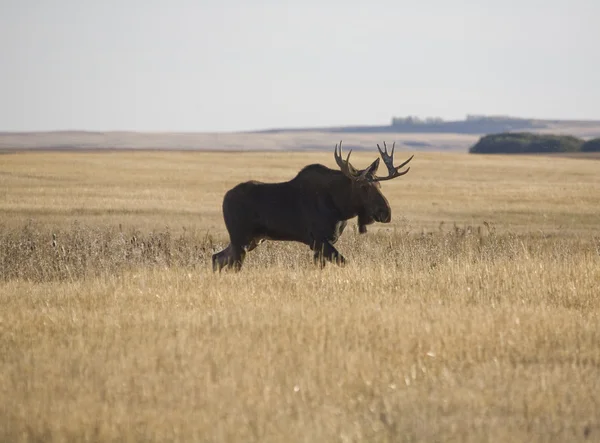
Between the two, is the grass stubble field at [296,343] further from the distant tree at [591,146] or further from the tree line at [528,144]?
the tree line at [528,144]

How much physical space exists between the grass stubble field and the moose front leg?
1.01 feet

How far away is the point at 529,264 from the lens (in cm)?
1363

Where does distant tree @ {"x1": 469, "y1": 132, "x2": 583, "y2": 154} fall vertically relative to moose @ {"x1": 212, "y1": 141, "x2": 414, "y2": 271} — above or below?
below

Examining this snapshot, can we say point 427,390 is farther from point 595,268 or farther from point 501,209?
point 501,209

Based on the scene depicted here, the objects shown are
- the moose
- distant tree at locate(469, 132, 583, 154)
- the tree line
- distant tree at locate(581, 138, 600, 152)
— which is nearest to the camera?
the moose

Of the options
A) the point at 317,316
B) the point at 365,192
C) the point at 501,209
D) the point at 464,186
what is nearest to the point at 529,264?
the point at 365,192

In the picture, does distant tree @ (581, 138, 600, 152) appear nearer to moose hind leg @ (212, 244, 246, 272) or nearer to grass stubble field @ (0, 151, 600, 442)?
grass stubble field @ (0, 151, 600, 442)

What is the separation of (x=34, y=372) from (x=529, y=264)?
25.0 feet

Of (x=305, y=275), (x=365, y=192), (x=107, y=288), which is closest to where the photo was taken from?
(x=107, y=288)

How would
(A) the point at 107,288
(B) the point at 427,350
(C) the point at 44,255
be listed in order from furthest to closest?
(C) the point at 44,255 → (A) the point at 107,288 → (B) the point at 427,350

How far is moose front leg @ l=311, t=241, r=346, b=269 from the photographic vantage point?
14.2m

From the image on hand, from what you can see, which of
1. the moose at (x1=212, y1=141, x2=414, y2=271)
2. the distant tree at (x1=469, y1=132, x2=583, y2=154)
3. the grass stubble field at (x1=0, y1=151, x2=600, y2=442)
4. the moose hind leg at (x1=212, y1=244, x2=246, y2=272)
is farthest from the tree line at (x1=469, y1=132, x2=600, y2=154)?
the moose hind leg at (x1=212, y1=244, x2=246, y2=272)

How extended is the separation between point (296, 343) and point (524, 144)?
91073mm

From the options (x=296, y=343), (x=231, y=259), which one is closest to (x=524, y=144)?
(x=231, y=259)
